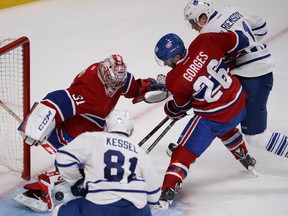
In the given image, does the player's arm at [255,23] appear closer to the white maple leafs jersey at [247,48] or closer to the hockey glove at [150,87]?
the white maple leafs jersey at [247,48]

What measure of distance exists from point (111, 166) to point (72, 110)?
78 centimetres

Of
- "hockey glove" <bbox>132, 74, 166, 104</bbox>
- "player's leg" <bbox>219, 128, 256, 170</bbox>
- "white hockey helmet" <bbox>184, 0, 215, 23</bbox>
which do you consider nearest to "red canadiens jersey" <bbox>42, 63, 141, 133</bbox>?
"hockey glove" <bbox>132, 74, 166, 104</bbox>

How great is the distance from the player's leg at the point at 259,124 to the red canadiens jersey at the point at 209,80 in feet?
0.51

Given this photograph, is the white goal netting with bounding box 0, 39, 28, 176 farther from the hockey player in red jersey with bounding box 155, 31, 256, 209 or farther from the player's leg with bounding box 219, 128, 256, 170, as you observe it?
the player's leg with bounding box 219, 128, 256, 170

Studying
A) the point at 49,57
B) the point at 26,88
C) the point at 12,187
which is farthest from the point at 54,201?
the point at 49,57

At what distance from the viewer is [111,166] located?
124 inches

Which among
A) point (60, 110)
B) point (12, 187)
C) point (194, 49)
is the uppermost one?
point (194, 49)

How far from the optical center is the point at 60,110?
151 inches

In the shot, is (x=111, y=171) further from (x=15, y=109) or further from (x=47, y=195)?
(x=15, y=109)

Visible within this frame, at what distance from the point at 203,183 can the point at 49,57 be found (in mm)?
2395

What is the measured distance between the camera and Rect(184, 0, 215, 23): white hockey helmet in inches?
164

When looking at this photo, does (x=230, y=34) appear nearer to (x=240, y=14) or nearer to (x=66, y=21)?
(x=240, y=14)

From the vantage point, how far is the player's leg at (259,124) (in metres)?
4.16

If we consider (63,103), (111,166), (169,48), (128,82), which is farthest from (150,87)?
(111,166)
